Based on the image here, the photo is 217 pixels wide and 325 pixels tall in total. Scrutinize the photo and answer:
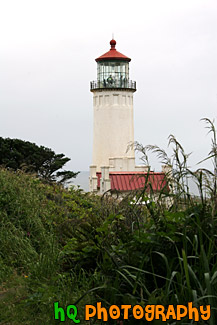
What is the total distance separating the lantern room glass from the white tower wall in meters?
0.54

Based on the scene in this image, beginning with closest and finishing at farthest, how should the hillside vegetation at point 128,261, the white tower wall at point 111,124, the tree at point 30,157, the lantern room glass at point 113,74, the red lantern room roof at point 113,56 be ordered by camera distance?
the hillside vegetation at point 128,261
the tree at point 30,157
the red lantern room roof at point 113,56
the white tower wall at point 111,124
the lantern room glass at point 113,74

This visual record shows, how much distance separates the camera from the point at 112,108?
38.1 m

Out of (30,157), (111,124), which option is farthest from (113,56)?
(30,157)

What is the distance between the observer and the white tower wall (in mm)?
37625

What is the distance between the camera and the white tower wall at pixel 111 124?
37.6 metres

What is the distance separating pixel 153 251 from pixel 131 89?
35.1m

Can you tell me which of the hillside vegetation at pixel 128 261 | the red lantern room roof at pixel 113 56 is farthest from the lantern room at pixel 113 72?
the hillside vegetation at pixel 128 261

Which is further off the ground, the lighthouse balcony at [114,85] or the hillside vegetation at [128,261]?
the lighthouse balcony at [114,85]

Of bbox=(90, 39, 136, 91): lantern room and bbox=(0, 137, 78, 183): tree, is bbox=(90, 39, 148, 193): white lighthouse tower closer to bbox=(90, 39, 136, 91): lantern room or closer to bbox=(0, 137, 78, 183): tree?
bbox=(90, 39, 136, 91): lantern room

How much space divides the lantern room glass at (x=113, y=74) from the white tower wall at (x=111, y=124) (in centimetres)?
54

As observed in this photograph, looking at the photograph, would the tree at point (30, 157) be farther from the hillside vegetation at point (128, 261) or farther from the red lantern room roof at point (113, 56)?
the hillside vegetation at point (128, 261)

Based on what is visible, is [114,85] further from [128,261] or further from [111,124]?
[128,261]

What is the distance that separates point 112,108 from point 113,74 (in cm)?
245

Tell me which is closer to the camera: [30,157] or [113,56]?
[30,157]
